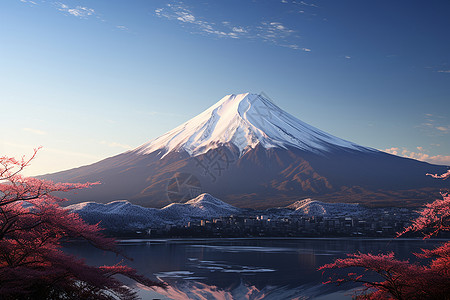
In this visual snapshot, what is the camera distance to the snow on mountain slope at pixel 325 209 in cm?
12518

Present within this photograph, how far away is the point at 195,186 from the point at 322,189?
46.0 meters

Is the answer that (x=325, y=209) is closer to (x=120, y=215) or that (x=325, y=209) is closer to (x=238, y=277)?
(x=120, y=215)

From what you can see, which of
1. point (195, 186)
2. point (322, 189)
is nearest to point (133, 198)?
point (195, 186)

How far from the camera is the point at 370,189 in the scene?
166m

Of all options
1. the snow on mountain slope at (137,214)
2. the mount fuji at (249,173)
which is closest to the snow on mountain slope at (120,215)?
the snow on mountain slope at (137,214)

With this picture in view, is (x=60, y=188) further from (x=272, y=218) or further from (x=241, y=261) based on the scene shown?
(x=272, y=218)

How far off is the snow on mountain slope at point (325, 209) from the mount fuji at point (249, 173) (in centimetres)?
1237

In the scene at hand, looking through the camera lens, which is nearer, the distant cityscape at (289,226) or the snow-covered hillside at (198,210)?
the distant cityscape at (289,226)

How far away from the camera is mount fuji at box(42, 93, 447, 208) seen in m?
152

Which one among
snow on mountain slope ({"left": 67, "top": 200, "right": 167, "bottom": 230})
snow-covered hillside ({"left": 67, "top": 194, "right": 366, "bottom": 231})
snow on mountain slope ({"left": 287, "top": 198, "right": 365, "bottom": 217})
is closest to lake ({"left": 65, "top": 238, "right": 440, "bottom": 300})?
snow-covered hillside ({"left": 67, "top": 194, "right": 366, "bottom": 231})

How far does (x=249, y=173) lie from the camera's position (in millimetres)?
172875

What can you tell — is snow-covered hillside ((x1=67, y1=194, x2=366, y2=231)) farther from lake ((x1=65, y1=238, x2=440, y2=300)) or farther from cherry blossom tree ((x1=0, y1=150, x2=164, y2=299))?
cherry blossom tree ((x1=0, y1=150, x2=164, y2=299))

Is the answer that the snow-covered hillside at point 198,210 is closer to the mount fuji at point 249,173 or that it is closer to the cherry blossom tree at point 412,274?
the mount fuji at point 249,173

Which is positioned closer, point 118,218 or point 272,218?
point 118,218
